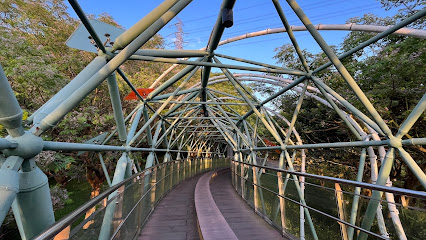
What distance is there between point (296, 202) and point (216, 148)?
4837 centimetres

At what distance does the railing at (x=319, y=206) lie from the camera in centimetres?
236

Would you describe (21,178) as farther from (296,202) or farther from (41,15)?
(41,15)

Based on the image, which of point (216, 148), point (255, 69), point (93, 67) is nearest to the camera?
point (93, 67)

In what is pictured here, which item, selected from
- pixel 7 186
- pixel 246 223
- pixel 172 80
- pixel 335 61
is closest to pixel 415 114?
pixel 335 61

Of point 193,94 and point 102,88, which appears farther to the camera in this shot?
point 193,94

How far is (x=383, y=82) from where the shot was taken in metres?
8.72

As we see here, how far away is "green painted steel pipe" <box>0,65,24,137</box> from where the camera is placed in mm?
2195

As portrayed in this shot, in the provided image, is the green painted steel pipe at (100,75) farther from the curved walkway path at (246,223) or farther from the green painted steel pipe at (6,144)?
the curved walkway path at (246,223)

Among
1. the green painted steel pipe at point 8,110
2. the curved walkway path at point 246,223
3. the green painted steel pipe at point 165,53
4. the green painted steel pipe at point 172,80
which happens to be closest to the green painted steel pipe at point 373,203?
the curved walkway path at point 246,223

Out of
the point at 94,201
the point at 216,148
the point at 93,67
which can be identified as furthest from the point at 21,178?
the point at 216,148

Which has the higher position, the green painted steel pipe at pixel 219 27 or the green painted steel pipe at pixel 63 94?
the green painted steel pipe at pixel 219 27

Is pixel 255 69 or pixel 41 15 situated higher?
pixel 41 15

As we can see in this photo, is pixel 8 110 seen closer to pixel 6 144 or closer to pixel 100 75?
pixel 6 144

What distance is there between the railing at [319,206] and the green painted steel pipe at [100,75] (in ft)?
10.7
